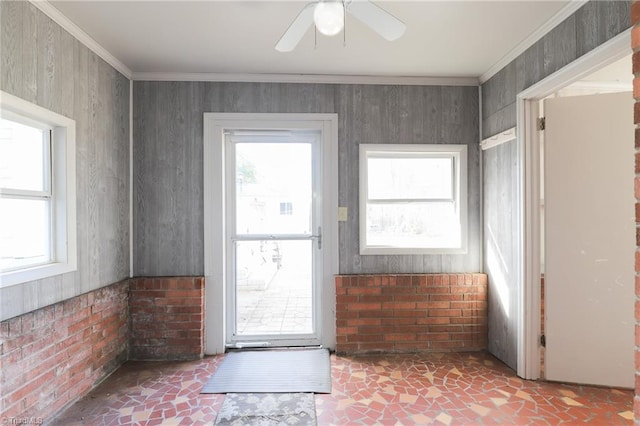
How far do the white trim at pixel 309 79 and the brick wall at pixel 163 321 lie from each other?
5.85ft

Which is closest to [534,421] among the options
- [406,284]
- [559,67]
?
[406,284]

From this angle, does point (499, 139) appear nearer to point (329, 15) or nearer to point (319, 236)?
point (319, 236)

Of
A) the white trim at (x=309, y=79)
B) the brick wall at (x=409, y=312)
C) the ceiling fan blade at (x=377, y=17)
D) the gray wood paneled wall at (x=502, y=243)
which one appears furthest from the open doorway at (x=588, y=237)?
the ceiling fan blade at (x=377, y=17)

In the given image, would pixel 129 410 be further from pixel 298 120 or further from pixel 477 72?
pixel 477 72

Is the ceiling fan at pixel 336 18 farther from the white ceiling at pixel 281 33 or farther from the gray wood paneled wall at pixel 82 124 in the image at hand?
the gray wood paneled wall at pixel 82 124

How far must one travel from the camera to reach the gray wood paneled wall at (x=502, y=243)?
8.38ft

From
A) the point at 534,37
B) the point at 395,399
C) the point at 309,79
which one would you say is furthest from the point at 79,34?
the point at 395,399

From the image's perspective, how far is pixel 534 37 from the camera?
7.55 ft

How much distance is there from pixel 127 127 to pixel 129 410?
220 cm

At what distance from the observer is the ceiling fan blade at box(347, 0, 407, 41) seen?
1566 mm

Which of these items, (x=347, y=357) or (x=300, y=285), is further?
(x=300, y=285)

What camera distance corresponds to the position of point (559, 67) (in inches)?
83.3

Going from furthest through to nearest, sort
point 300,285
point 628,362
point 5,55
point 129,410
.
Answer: point 300,285
point 628,362
point 129,410
point 5,55

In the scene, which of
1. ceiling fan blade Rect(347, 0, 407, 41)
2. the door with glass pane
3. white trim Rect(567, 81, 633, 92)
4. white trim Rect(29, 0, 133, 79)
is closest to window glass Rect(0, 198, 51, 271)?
white trim Rect(29, 0, 133, 79)
